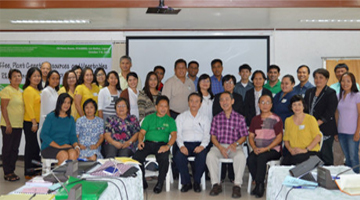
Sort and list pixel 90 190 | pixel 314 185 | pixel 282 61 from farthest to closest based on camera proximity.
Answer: pixel 282 61
pixel 314 185
pixel 90 190

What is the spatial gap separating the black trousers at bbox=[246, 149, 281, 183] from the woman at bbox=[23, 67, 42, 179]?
9.49 feet

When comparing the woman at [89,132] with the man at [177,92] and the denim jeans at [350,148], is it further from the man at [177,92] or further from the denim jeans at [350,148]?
the denim jeans at [350,148]

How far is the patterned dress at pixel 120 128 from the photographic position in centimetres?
530

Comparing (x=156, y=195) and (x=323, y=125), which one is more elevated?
(x=323, y=125)

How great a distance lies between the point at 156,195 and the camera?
5.12 metres

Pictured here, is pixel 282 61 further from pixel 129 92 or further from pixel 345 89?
pixel 129 92

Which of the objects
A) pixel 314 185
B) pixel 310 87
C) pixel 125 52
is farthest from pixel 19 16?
pixel 314 185

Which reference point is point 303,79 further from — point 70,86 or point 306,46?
point 70,86

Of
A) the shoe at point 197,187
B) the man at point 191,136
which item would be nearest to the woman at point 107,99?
the man at point 191,136

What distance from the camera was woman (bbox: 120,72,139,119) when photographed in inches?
224

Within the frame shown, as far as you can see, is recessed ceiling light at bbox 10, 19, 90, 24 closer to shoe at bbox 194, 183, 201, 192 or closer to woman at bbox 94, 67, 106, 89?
woman at bbox 94, 67, 106, 89

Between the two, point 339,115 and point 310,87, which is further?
point 310,87

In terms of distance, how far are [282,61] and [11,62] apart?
4.87 m

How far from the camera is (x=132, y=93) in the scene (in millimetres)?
5727
